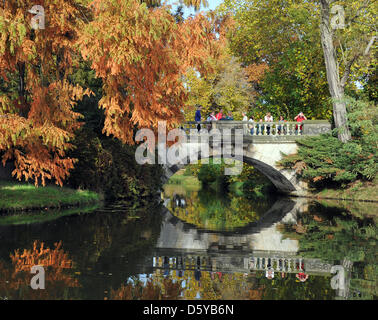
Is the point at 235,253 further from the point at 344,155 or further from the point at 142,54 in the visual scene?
the point at 344,155

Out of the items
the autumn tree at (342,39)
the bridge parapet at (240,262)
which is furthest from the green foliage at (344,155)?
the bridge parapet at (240,262)

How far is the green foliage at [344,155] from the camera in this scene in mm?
21578

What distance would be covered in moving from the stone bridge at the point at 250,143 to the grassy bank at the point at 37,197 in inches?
228

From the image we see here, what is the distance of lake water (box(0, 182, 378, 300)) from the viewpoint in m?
6.26

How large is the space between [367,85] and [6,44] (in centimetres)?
2069

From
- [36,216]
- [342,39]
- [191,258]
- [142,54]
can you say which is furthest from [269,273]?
[342,39]

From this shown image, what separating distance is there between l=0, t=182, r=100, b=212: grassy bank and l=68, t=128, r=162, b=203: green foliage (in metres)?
0.84

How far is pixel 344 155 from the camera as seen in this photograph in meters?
22.3

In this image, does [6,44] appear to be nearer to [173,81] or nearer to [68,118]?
[68,118]

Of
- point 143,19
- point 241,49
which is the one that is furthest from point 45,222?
point 241,49

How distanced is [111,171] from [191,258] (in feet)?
40.1

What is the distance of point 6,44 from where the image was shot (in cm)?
1284

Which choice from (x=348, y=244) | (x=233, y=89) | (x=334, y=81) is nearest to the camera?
(x=348, y=244)

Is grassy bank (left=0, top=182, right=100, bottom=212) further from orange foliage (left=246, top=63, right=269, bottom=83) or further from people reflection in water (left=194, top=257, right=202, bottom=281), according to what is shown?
orange foliage (left=246, top=63, right=269, bottom=83)
